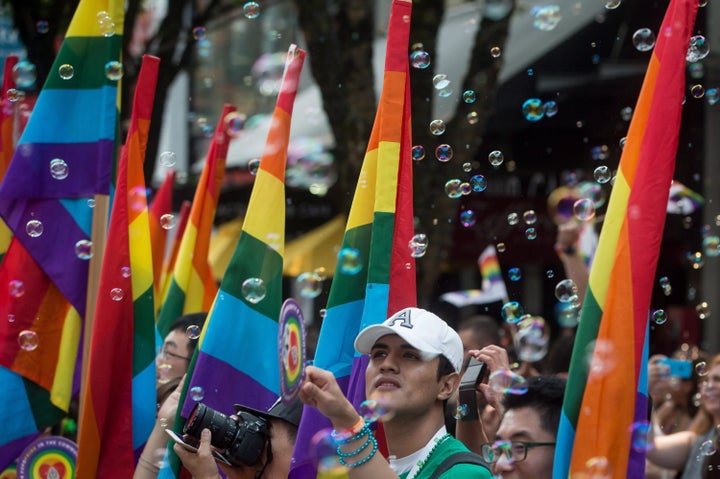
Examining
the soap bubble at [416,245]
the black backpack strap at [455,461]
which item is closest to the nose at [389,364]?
the black backpack strap at [455,461]

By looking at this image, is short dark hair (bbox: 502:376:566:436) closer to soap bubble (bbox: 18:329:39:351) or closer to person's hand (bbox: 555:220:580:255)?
person's hand (bbox: 555:220:580:255)

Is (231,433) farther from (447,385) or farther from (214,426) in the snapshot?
(447,385)

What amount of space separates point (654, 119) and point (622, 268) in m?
0.51

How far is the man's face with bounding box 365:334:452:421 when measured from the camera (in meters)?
3.26

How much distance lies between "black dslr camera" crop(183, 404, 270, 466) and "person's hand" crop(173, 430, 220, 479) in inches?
1.1

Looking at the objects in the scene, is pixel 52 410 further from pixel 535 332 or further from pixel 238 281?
pixel 535 332

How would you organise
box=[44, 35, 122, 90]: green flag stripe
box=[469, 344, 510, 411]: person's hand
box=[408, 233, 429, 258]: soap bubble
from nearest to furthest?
box=[469, 344, 510, 411]: person's hand, box=[408, 233, 429, 258]: soap bubble, box=[44, 35, 122, 90]: green flag stripe

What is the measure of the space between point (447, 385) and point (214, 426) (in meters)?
0.69

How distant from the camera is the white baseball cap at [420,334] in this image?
10.8ft

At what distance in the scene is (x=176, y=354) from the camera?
194 inches

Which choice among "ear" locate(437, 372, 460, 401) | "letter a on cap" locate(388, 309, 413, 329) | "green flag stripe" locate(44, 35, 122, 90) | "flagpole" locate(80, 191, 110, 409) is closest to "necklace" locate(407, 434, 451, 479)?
"ear" locate(437, 372, 460, 401)

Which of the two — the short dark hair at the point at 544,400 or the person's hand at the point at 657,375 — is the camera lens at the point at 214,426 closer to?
the short dark hair at the point at 544,400

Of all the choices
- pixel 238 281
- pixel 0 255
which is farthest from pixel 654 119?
pixel 0 255

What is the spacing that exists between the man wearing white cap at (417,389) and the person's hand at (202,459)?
0.52 meters
